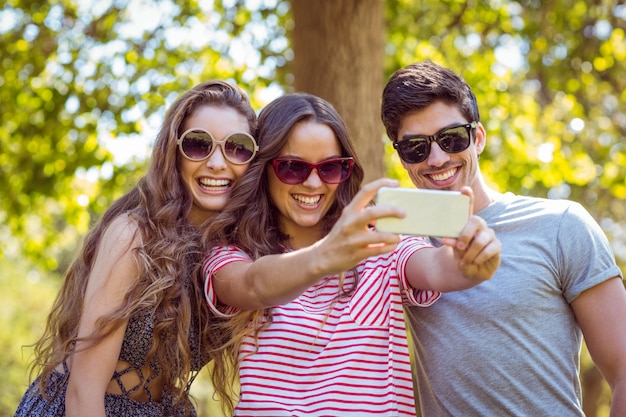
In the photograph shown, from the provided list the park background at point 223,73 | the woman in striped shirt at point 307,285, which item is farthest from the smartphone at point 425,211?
the park background at point 223,73

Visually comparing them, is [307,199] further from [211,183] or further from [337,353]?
[337,353]

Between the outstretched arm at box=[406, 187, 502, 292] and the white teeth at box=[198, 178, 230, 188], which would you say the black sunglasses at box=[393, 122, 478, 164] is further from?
the white teeth at box=[198, 178, 230, 188]

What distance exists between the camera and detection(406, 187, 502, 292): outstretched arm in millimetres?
2215

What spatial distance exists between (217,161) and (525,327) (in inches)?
57.5

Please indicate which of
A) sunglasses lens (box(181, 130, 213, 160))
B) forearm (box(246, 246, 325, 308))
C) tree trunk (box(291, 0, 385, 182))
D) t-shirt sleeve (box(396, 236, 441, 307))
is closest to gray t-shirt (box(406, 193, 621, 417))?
t-shirt sleeve (box(396, 236, 441, 307))

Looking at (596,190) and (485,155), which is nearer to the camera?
(485,155)

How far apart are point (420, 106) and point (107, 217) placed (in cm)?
147

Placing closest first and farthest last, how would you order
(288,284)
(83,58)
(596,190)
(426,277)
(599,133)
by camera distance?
(288,284) → (426,277) → (83,58) → (599,133) → (596,190)

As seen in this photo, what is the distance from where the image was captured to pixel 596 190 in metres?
10.4

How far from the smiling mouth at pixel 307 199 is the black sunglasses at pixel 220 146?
0.27 metres

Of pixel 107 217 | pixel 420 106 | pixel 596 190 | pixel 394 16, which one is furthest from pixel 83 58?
pixel 596 190

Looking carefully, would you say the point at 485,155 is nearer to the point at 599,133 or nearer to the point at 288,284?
the point at 599,133

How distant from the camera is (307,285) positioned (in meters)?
2.31

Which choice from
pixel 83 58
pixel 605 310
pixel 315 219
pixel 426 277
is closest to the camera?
pixel 426 277
